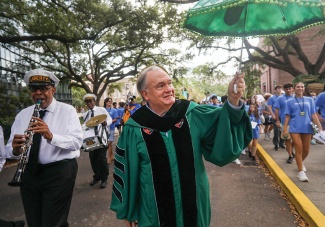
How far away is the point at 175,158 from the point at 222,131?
374 mm

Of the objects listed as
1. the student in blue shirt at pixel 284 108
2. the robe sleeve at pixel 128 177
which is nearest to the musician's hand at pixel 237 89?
the robe sleeve at pixel 128 177

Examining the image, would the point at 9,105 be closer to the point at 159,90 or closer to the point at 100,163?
the point at 100,163

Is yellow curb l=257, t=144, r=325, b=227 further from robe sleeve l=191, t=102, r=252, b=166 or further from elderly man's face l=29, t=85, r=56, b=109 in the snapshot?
elderly man's face l=29, t=85, r=56, b=109

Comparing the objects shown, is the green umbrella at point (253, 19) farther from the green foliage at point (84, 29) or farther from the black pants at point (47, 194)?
the green foliage at point (84, 29)

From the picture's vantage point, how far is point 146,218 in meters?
1.97

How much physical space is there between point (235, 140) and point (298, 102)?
437cm

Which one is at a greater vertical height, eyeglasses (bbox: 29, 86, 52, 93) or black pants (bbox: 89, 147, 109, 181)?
eyeglasses (bbox: 29, 86, 52, 93)

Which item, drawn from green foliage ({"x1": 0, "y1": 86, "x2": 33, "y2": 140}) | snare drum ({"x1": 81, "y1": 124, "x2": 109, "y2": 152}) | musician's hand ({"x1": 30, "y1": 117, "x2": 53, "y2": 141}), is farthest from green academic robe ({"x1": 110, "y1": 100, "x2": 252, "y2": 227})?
green foliage ({"x1": 0, "y1": 86, "x2": 33, "y2": 140})

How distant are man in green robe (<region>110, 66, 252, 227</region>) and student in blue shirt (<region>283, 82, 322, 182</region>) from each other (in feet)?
13.0

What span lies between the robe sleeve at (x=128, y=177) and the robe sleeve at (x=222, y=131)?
0.50 metres

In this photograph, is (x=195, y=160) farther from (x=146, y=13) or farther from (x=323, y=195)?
(x=146, y=13)

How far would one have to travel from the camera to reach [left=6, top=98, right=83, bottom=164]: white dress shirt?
269 cm

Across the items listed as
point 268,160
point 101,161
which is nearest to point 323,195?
point 268,160

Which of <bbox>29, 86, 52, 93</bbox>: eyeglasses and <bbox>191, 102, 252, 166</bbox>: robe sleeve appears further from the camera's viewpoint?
<bbox>29, 86, 52, 93</bbox>: eyeglasses
